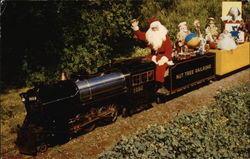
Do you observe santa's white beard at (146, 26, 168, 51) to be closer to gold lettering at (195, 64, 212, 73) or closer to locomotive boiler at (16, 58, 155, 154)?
locomotive boiler at (16, 58, 155, 154)

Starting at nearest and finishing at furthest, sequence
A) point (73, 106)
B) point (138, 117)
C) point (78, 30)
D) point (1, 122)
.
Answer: point (73, 106) < point (138, 117) < point (1, 122) < point (78, 30)

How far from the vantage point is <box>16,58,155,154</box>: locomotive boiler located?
251 inches

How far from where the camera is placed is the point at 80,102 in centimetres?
680

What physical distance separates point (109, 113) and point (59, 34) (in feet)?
14.6

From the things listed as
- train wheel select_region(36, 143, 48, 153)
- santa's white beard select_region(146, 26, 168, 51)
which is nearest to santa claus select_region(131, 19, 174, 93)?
santa's white beard select_region(146, 26, 168, 51)

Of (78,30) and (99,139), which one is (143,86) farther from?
(78,30)

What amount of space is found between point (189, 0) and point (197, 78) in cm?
1187

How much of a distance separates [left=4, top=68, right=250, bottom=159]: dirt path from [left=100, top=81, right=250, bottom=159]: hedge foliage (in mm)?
628

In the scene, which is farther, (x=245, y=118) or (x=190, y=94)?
(x=190, y=94)

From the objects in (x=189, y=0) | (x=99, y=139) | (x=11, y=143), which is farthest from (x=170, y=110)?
(x=189, y=0)

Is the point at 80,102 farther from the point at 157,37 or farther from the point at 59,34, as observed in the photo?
the point at 59,34

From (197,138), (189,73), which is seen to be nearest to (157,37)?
(189,73)

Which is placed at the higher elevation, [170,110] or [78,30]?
[78,30]

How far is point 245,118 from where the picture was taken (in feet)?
24.8
